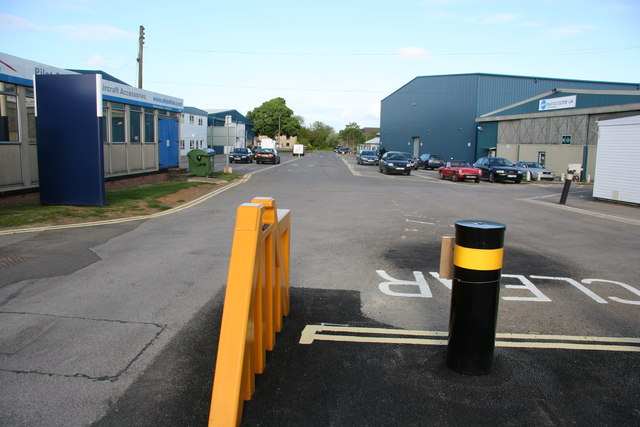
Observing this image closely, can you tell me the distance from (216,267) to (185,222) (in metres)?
4.51

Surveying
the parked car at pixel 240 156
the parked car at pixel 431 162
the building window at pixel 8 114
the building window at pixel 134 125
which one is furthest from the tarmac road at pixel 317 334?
the parked car at pixel 431 162

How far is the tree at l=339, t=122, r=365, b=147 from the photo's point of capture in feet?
558

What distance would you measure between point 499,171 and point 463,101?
92.2ft

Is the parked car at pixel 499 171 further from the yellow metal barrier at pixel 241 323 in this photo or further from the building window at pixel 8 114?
the yellow metal barrier at pixel 241 323

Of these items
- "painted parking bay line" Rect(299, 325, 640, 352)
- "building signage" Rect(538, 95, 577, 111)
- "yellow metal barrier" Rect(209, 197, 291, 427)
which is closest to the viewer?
"yellow metal barrier" Rect(209, 197, 291, 427)

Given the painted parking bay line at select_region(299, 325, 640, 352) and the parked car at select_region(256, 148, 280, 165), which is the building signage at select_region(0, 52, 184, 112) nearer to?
the painted parking bay line at select_region(299, 325, 640, 352)

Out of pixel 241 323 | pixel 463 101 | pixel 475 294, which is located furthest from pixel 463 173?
pixel 463 101

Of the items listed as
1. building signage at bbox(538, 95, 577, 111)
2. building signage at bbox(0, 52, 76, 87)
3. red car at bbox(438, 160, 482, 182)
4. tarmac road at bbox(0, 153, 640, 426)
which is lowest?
tarmac road at bbox(0, 153, 640, 426)

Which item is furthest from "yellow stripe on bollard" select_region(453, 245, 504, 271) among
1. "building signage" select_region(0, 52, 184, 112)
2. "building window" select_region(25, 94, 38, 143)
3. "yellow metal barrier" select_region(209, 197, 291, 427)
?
"building window" select_region(25, 94, 38, 143)

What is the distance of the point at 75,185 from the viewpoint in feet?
41.4

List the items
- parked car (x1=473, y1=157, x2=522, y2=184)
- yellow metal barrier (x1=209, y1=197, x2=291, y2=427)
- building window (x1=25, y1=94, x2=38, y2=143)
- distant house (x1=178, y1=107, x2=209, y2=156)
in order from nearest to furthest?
yellow metal barrier (x1=209, y1=197, x2=291, y2=427) → building window (x1=25, y1=94, x2=38, y2=143) → parked car (x1=473, y1=157, x2=522, y2=184) → distant house (x1=178, y1=107, x2=209, y2=156)

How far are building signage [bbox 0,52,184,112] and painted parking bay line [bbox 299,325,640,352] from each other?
11.8 meters

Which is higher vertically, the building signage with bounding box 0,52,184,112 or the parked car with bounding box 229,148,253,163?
the building signage with bounding box 0,52,184,112

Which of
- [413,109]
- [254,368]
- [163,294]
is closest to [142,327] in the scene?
[163,294]
